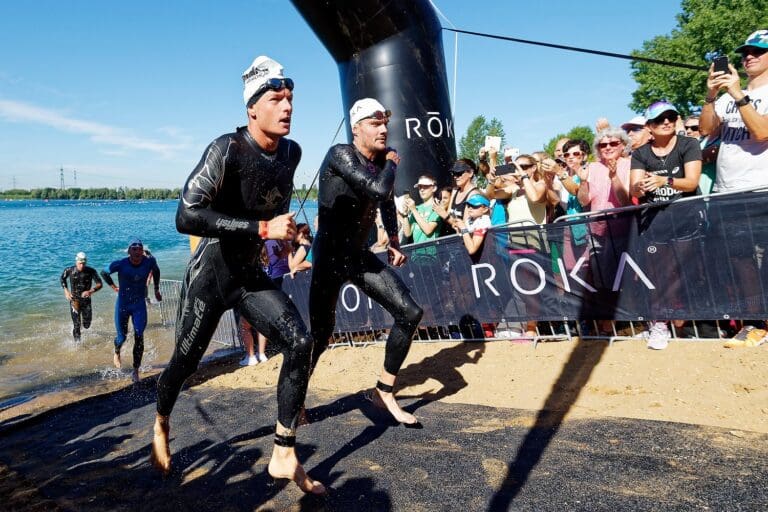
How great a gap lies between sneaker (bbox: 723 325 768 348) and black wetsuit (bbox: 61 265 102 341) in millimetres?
A: 11088

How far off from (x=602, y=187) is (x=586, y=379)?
85.3 inches

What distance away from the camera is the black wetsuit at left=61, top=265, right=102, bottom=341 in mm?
11289

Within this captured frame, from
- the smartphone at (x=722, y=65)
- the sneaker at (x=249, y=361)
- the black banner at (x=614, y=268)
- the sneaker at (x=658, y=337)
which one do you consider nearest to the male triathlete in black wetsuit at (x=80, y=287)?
the sneaker at (x=249, y=361)

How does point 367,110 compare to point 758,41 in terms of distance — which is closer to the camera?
point 367,110

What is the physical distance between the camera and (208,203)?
9.69ft

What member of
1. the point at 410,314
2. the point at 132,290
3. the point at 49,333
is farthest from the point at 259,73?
the point at 49,333

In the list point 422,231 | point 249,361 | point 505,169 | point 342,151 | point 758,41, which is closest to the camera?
point 342,151

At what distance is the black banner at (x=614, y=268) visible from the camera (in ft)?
15.4

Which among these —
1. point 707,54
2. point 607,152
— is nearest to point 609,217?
point 607,152

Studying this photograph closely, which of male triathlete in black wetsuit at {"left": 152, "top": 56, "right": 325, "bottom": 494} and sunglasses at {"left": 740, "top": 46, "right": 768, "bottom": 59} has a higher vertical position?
sunglasses at {"left": 740, "top": 46, "right": 768, "bottom": 59}

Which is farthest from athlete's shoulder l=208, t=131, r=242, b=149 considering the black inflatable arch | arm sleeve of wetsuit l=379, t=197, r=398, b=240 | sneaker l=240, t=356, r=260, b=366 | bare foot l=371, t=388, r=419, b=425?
sneaker l=240, t=356, r=260, b=366

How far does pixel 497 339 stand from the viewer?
6305 millimetres

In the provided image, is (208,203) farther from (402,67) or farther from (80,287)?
(80,287)

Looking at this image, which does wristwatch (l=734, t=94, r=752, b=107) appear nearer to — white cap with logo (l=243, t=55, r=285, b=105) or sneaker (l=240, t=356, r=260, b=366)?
white cap with logo (l=243, t=55, r=285, b=105)
